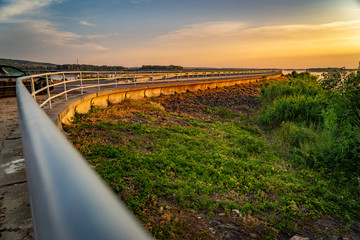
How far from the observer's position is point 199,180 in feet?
16.5

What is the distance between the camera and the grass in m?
3.92

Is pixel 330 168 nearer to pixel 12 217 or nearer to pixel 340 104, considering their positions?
pixel 340 104

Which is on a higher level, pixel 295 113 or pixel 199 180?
pixel 295 113

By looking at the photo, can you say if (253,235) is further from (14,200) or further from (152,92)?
(152,92)

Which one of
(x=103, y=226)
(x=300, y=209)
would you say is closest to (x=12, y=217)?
(x=103, y=226)

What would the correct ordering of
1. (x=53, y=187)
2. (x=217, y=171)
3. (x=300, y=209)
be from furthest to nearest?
(x=217, y=171), (x=300, y=209), (x=53, y=187)

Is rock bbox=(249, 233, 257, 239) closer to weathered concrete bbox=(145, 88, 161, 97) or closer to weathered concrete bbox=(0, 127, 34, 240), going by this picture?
weathered concrete bbox=(0, 127, 34, 240)

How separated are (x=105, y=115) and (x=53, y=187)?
8.87 meters

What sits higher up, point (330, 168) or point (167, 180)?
point (167, 180)

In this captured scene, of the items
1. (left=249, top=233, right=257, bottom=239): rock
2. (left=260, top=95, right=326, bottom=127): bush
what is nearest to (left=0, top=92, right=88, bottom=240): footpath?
(left=249, top=233, right=257, bottom=239): rock

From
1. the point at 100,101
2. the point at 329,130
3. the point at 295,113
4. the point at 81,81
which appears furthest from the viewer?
the point at 295,113

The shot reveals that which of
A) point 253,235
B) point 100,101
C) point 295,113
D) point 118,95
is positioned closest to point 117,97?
point 118,95

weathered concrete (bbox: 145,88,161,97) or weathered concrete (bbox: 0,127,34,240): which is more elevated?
weathered concrete (bbox: 145,88,161,97)

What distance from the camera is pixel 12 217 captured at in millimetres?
2082
